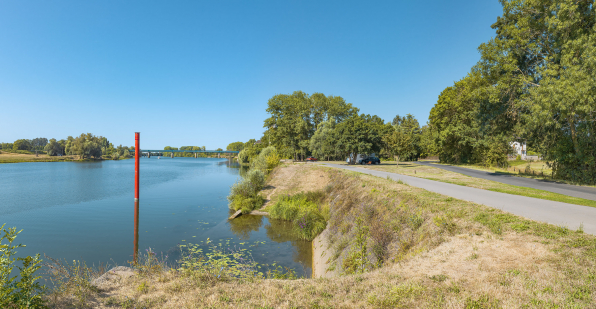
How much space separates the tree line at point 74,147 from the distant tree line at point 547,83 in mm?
132765

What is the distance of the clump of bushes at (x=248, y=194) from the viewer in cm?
2220

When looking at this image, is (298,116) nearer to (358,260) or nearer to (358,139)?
(358,139)

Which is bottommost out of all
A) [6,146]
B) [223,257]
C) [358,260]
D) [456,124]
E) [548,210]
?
[223,257]

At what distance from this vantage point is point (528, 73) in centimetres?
2236

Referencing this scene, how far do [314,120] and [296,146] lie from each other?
14146 mm

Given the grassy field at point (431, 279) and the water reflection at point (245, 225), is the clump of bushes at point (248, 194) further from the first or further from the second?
the grassy field at point (431, 279)

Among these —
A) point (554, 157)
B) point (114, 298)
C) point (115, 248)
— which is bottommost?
point (115, 248)

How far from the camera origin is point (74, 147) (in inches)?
4203

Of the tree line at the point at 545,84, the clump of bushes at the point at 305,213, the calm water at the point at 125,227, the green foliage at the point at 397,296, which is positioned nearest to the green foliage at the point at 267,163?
the calm water at the point at 125,227

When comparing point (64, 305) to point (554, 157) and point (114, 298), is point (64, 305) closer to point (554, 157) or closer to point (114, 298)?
point (114, 298)

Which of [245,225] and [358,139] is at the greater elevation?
[358,139]

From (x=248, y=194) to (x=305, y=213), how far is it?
824 cm

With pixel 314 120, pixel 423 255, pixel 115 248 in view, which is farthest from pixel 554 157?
pixel 314 120

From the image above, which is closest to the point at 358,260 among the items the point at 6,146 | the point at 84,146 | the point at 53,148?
the point at 84,146
